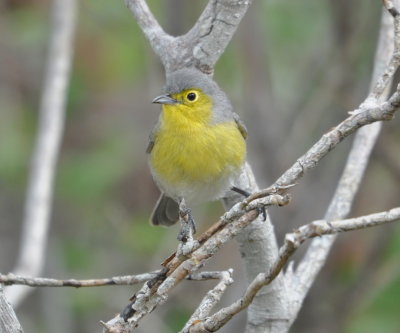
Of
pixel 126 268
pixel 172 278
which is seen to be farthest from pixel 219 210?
pixel 172 278

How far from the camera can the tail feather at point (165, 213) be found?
4.52 meters

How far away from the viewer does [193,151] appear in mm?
4004

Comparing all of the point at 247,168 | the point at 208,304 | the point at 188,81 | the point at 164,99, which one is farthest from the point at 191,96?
the point at 208,304

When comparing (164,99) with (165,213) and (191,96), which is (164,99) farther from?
(165,213)

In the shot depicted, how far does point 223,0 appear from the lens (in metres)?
3.17

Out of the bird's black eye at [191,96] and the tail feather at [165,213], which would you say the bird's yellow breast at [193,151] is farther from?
the tail feather at [165,213]

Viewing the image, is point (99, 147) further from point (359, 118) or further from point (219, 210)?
point (359, 118)

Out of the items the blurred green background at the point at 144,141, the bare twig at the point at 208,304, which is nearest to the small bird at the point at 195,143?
the bare twig at the point at 208,304

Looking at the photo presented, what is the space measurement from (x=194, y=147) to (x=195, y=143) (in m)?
0.03

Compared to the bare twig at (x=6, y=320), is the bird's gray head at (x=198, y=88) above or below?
above

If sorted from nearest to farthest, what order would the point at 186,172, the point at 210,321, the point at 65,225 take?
the point at 210,321
the point at 186,172
the point at 65,225

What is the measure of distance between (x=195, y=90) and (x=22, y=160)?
2597mm

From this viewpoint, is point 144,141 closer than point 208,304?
No

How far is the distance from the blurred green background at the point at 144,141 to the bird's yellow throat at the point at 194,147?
136 cm
